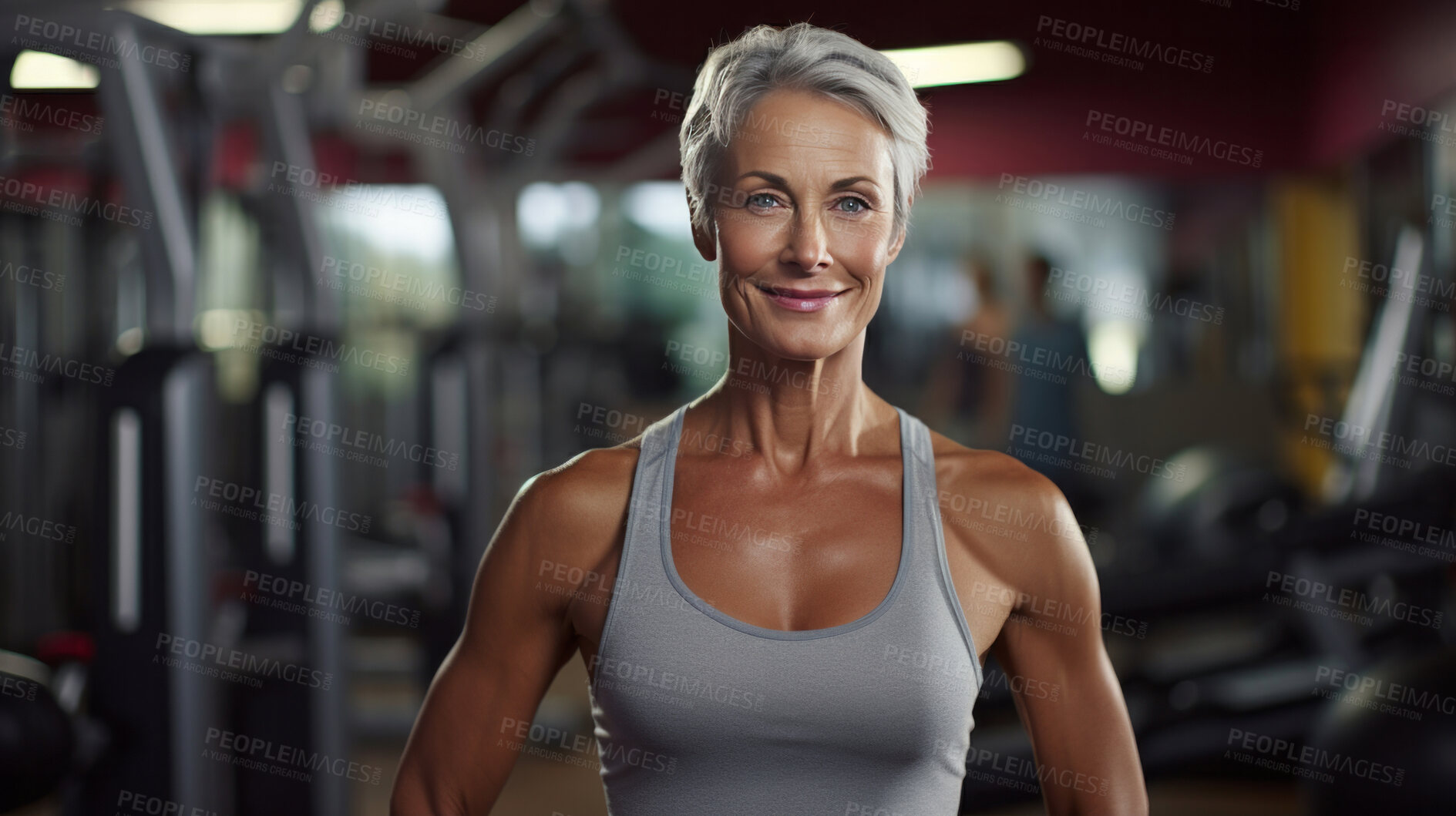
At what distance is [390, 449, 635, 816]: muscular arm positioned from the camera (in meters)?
0.77

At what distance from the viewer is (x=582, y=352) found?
18.1 feet

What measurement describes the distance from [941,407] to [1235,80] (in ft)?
9.44

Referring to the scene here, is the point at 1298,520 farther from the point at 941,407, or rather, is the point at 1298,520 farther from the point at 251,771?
the point at 251,771

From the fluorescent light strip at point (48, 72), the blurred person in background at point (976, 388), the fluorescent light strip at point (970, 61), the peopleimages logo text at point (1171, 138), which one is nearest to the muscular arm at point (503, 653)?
the fluorescent light strip at point (48, 72)

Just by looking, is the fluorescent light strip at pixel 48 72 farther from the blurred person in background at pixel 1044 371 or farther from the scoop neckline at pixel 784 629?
the blurred person in background at pixel 1044 371

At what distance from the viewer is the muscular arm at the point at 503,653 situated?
0.77 m

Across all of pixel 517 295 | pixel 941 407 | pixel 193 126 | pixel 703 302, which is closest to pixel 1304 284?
pixel 941 407

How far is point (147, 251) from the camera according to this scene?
1.62m

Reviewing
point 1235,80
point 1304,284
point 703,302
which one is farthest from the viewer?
point 703,302

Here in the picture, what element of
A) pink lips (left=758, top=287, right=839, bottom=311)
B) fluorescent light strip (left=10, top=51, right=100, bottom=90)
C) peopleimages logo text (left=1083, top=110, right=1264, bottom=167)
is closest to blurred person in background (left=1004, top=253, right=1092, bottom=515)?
peopleimages logo text (left=1083, top=110, right=1264, bottom=167)

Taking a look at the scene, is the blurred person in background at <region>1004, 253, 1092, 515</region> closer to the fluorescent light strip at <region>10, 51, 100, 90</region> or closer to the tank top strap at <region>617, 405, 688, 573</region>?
the fluorescent light strip at <region>10, 51, 100, 90</region>

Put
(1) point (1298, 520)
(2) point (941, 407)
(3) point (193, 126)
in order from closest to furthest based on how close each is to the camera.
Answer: (3) point (193, 126) < (1) point (1298, 520) < (2) point (941, 407)

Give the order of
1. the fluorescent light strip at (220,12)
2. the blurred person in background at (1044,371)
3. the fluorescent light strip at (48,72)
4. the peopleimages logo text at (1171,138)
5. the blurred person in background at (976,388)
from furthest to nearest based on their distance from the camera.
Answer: the peopleimages logo text at (1171,138) < the fluorescent light strip at (220,12) < the blurred person in background at (976,388) < the blurred person in background at (1044,371) < the fluorescent light strip at (48,72)

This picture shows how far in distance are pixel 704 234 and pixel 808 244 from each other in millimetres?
102
